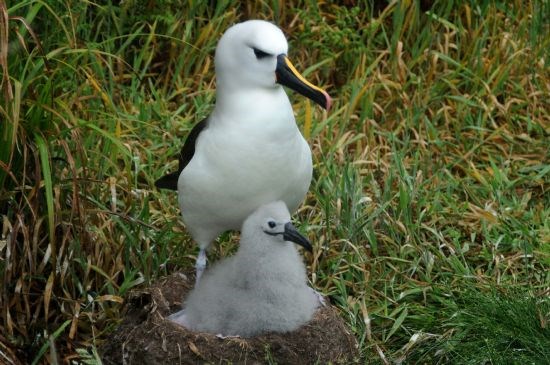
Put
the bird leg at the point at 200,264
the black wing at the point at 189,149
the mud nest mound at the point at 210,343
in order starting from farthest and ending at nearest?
the bird leg at the point at 200,264
the black wing at the point at 189,149
the mud nest mound at the point at 210,343

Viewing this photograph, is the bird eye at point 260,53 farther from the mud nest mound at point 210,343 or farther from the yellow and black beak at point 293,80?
the mud nest mound at point 210,343

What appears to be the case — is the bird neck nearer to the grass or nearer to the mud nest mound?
the grass

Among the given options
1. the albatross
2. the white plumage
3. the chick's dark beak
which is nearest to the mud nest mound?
the white plumage

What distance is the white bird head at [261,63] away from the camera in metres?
4.02

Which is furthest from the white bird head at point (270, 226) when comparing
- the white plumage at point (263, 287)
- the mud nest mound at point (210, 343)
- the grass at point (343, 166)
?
the grass at point (343, 166)

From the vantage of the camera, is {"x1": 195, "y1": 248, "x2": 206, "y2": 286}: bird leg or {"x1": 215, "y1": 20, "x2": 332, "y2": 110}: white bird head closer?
{"x1": 215, "y1": 20, "x2": 332, "y2": 110}: white bird head

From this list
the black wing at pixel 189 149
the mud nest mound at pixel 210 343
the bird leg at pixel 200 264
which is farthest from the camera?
the bird leg at pixel 200 264

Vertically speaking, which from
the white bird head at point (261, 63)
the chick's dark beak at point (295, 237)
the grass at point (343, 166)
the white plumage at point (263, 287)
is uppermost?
the white bird head at point (261, 63)

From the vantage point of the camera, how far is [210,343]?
398 cm

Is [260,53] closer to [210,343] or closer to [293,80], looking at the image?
[293,80]

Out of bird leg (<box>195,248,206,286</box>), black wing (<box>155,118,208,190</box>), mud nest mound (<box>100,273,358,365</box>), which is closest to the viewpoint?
mud nest mound (<box>100,273,358,365</box>)

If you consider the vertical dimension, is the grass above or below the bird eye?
below

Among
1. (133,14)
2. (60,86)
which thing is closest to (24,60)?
(60,86)

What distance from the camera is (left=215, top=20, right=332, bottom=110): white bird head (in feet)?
13.2
